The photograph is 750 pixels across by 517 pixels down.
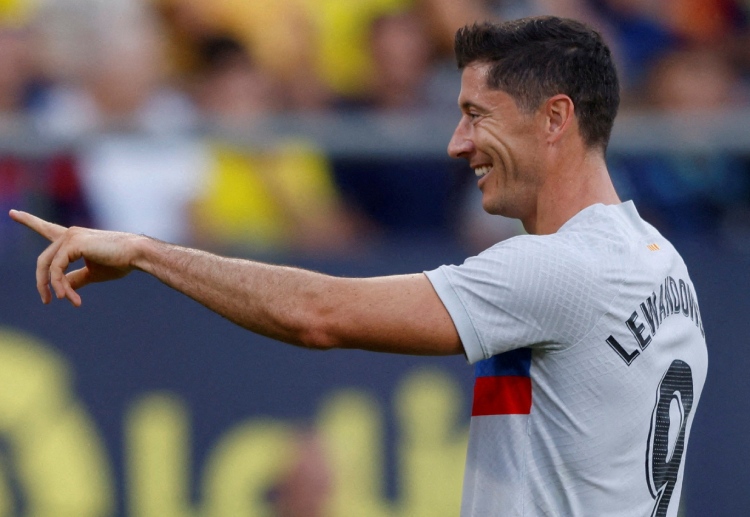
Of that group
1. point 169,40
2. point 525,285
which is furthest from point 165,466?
point 525,285

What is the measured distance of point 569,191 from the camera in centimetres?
274

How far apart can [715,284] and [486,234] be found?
3.32 feet

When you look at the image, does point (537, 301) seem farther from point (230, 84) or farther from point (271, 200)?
point (230, 84)

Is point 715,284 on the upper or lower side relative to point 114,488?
upper

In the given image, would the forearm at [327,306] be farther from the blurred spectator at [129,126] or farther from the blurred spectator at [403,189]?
the blurred spectator at [403,189]

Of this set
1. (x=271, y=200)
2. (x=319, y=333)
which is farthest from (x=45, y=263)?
(x=271, y=200)

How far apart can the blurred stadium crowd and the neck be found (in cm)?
199

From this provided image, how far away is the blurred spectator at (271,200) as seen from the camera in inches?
186

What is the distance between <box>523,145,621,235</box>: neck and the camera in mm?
2740

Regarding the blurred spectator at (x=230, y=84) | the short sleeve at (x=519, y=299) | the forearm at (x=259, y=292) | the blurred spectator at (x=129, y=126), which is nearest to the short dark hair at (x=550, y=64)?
the short sleeve at (x=519, y=299)

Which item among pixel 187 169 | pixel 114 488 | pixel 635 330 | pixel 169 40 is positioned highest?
pixel 169 40

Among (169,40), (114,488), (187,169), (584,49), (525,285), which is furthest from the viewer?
(169,40)

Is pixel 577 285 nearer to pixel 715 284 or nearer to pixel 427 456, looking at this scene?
pixel 427 456

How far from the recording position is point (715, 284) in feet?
15.9
